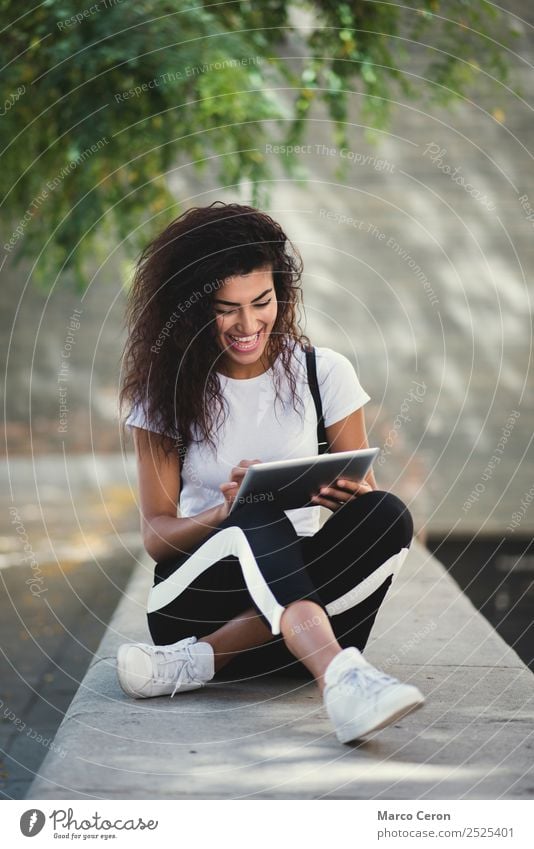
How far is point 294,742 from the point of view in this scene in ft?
6.37

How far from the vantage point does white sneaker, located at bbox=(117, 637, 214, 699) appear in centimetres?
213

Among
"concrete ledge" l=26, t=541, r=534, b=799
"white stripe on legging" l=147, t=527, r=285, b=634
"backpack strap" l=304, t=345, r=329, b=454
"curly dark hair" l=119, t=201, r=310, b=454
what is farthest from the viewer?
"backpack strap" l=304, t=345, r=329, b=454

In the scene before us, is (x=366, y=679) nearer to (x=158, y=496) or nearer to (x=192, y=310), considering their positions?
(x=158, y=496)

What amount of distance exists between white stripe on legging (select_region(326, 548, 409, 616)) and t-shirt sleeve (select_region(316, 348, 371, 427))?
0.34m

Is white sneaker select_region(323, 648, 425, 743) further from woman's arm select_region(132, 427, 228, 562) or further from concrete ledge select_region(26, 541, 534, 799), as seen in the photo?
woman's arm select_region(132, 427, 228, 562)

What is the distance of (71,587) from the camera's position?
4387 millimetres

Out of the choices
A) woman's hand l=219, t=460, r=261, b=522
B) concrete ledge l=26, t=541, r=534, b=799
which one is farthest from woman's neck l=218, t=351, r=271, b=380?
concrete ledge l=26, t=541, r=534, b=799

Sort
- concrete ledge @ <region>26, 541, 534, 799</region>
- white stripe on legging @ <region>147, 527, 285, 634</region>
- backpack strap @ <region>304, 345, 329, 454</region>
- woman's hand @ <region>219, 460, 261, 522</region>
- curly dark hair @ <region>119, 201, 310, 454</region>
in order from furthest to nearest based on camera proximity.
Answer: backpack strap @ <region>304, 345, 329, 454</region>
curly dark hair @ <region>119, 201, 310, 454</region>
woman's hand @ <region>219, 460, 261, 522</region>
white stripe on legging @ <region>147, 527, 285, 634</region>
concrete ledge @ <region>26, 541, 534, 799</region>

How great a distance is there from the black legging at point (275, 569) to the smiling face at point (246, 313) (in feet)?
1.18

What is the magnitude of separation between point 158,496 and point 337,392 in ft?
1.41

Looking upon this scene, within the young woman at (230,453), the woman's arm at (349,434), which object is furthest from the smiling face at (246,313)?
the woman's arm at (349,434)

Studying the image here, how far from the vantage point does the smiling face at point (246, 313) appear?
2223 millimetres

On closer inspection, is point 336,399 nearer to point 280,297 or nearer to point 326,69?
point 280,297

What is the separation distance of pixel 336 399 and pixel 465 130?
414cm
